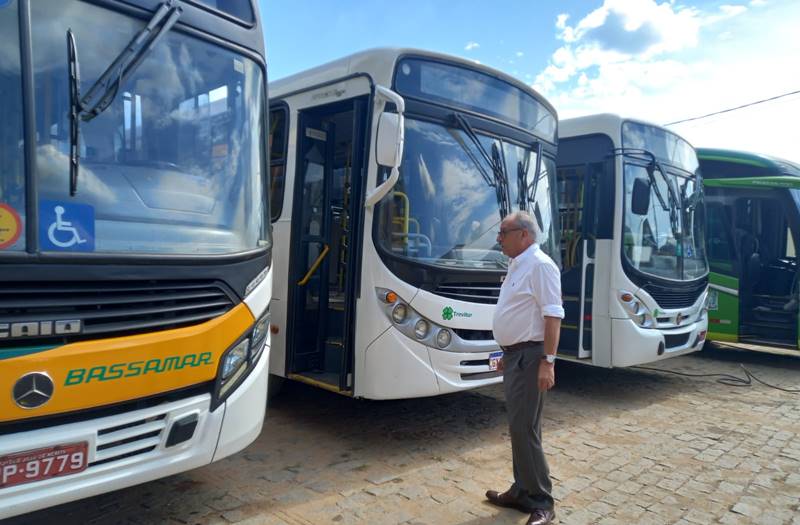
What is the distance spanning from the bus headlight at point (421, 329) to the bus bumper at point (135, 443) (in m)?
1.48

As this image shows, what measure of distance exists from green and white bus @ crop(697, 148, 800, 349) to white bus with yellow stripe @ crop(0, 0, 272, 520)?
8.34m

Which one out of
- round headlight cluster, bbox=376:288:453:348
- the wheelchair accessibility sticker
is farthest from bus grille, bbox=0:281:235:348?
round headlight cluster, bbox=376:288:453:348

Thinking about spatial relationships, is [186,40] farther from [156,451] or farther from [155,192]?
[156,451]

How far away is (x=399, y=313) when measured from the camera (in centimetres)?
456

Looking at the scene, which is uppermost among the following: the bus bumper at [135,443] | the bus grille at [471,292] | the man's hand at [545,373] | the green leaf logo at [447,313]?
the bus grille at [471,292]

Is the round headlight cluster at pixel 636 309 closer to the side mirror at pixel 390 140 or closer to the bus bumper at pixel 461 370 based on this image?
the bus bumper at pixel 461 370

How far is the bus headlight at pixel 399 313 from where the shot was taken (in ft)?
14.9

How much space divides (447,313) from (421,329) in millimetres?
258

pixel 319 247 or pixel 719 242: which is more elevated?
pixel 719 242

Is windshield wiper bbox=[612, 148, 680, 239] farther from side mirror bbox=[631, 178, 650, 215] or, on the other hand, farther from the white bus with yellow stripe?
the white bus with yellow stripe

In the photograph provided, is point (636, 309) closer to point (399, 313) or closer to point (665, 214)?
point (665, 214)

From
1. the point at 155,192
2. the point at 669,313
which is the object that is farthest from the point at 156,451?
the point at 669,313

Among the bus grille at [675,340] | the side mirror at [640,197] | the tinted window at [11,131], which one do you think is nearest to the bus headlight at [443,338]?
the tinted window at [11,131]

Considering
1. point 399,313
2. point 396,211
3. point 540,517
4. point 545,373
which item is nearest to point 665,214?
point 396,211
